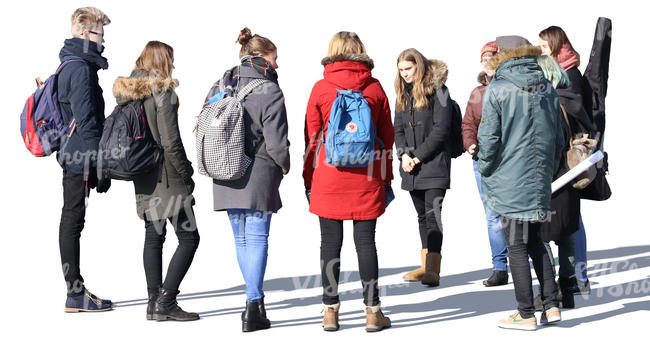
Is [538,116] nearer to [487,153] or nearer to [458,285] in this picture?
[487,153]

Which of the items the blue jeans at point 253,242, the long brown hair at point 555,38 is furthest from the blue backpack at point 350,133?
the long brown hair at point 555,38

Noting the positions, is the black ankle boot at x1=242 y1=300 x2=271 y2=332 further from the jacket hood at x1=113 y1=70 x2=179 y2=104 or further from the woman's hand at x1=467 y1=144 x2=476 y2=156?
the woman's hand at x1=467 y1=144 x2=476 y2=156

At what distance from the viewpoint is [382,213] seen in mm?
8000

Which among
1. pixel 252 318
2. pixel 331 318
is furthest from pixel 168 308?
pixel 331 318

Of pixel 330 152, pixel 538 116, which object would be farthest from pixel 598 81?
pixel 330 152

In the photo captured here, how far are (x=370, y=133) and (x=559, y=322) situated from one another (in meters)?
2.41

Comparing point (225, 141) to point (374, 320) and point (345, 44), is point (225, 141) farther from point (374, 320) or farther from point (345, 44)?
point (374, 320)

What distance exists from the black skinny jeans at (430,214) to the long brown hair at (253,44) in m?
2.61

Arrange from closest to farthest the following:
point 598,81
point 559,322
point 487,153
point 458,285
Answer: point 487,153 < point 559,322 < point 598,81 < point 458,285

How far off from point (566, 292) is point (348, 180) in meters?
2.48

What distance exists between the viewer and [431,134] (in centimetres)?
973

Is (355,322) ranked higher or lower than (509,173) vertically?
lower

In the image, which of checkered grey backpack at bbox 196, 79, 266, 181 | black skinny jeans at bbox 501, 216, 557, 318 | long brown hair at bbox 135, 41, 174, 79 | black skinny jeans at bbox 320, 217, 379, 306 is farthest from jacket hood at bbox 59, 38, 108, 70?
black skinny jeans at bbox 501, 216, 557, 318

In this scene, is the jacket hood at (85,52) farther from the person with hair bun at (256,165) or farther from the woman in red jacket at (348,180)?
the woman in red jacket at (348,180)
